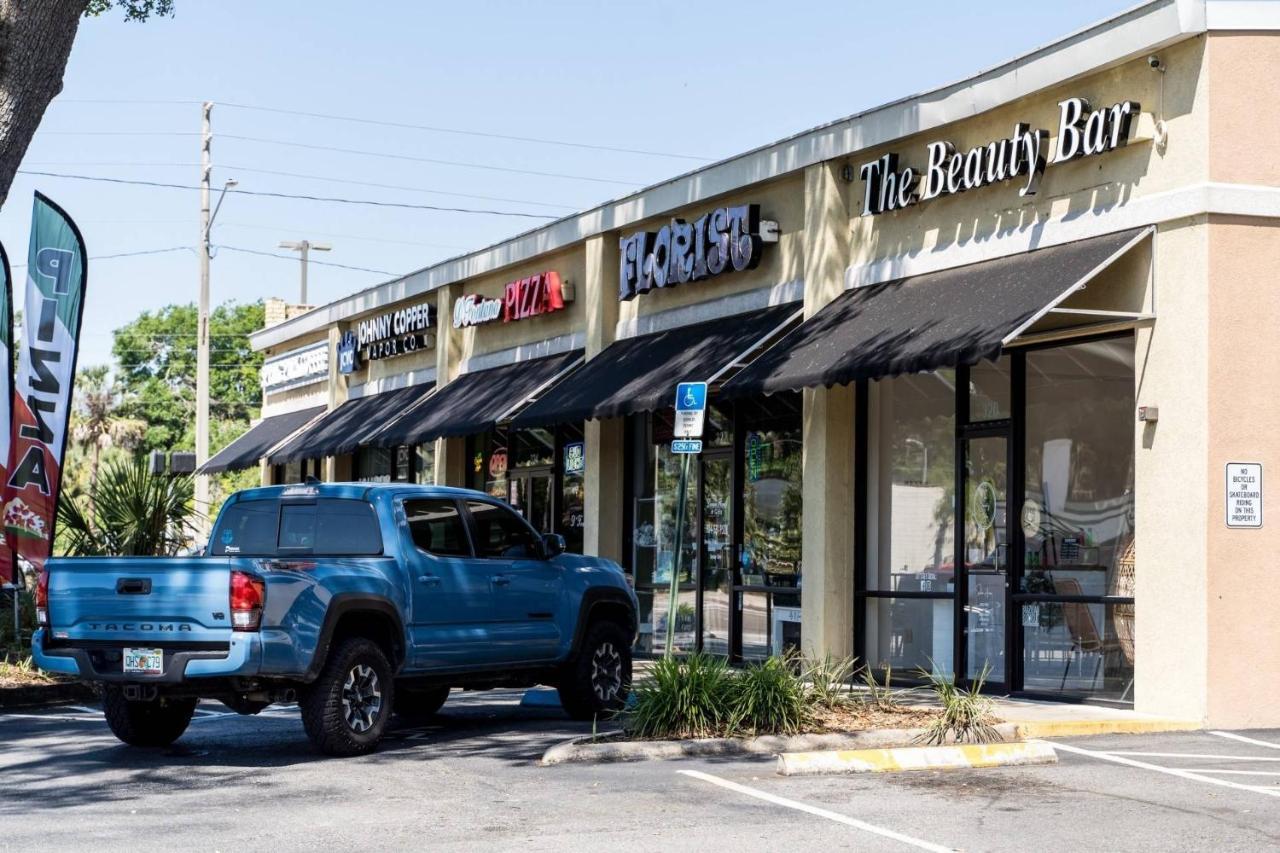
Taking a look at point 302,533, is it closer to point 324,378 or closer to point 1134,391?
point 1134,391

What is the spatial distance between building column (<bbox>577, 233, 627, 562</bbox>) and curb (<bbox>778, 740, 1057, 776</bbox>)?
10.8m

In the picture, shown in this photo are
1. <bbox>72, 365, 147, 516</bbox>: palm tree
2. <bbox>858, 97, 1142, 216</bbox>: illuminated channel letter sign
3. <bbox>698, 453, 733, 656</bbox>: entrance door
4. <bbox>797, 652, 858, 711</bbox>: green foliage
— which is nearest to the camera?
<bbox>797, 652, 858, 711</bbox>: green foliage

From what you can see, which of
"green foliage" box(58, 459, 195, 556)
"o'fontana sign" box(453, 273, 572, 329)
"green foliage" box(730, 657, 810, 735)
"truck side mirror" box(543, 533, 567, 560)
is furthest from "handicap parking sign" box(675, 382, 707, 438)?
"o'fontana sign" box(453, 273, 572, 329)

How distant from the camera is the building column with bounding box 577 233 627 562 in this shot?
2178 cm

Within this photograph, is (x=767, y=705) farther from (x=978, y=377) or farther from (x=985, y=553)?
(x=978, y=377)

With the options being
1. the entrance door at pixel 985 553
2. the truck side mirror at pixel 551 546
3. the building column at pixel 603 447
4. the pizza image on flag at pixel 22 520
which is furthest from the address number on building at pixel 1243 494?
the pizza image on flag at pixel 22 520

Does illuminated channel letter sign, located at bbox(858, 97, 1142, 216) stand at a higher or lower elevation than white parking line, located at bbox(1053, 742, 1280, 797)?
higher

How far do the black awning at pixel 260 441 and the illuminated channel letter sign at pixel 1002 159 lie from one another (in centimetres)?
1874

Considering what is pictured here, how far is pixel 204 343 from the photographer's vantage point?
38000 millimetres

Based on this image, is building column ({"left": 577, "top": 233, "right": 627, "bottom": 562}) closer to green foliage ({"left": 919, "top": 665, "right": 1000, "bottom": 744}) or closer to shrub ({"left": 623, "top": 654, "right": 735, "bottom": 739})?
shrub ({"left": 623, "top": 654, "right": 735, "bottom": 739})

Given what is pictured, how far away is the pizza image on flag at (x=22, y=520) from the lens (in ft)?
60.3

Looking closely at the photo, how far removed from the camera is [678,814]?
919cm

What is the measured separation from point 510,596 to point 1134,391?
214 inches

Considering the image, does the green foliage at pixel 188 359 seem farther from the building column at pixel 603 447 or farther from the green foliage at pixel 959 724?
the green foliage at pixel 959 724
